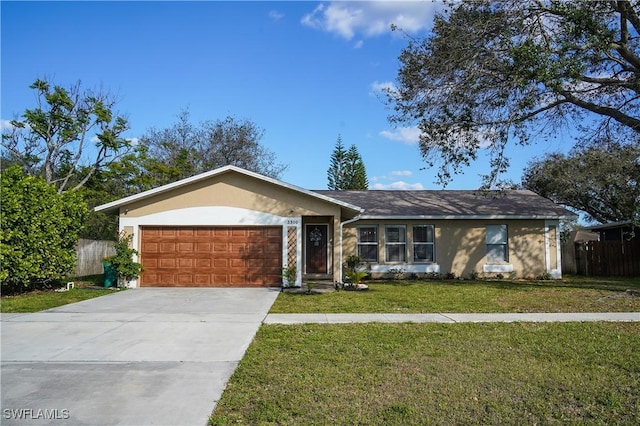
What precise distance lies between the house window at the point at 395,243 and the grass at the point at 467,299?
10.1ft

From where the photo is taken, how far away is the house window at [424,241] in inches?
763

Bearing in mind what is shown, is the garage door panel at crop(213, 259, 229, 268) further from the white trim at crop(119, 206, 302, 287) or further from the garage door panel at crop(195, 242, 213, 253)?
the white trim at crop(119, 206, 302, 287)

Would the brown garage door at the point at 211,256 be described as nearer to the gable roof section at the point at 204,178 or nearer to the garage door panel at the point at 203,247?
the garage door panel at the point at 203,247

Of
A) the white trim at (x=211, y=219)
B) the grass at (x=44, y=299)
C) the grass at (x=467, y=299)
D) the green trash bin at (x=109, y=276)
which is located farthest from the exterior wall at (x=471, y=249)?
the grass at (x=44, y=299)

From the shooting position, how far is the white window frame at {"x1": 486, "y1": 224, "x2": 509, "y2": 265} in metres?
19.6

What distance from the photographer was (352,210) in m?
15.8

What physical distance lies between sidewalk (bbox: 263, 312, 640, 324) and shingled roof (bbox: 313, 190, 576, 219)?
27.1 feet

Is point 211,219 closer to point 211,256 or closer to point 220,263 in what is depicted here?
point 211,256

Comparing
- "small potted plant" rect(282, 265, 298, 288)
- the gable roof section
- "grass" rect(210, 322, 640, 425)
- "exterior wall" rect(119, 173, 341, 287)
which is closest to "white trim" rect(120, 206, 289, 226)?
"exterior wall" rect(119, 173, 341, 287)

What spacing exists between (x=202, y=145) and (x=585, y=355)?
3318 centimetres

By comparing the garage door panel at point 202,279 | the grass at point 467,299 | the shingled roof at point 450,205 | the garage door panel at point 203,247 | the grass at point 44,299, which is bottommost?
the grass at point 467,299

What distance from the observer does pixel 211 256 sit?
15.6 metres

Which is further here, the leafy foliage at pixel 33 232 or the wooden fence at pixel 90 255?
the wooden fence at pixel 90 255

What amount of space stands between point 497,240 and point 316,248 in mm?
8009
